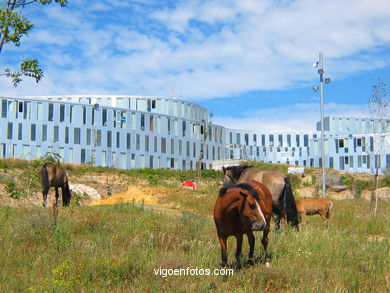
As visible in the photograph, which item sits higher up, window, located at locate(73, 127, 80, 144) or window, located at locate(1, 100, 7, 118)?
window, located at locate(1, 100, 7, 118)

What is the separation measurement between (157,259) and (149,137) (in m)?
61.5

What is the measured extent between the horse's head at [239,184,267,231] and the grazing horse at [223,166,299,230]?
5259 millimetres

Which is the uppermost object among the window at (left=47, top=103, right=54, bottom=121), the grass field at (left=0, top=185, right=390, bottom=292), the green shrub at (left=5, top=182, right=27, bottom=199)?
the window at (left=47, top=103, right=54, bottom=121)

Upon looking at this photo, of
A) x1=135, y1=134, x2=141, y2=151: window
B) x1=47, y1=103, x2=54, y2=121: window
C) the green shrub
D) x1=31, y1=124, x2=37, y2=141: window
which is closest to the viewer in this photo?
the green shrub

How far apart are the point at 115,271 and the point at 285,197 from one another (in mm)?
6442

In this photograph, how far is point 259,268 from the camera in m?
6.96

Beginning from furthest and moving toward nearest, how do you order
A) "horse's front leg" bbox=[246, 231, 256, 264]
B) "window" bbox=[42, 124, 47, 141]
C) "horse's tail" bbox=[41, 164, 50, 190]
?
"window" bbox=[42, 124, 47, 141], "horse's tail" bbox=[41, 164, 50, 190], "horse's front leg" bbox=[246, 231, 256, 264]

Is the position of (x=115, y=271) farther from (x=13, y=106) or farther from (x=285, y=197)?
(x=13, y=106)

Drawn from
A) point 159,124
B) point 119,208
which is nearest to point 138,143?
point 159,124

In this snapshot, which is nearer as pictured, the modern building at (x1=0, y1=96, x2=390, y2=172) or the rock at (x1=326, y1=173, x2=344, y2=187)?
the rock at (x1=326, y1=173, x2=344, y2=187)

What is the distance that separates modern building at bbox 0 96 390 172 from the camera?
60000 mm

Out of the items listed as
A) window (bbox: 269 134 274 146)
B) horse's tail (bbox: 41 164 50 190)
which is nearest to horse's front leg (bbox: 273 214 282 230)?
horse's tail (bbox: 41 164 50 190)

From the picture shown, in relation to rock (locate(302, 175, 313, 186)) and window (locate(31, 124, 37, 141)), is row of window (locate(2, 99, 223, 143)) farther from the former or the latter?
rock (locate(302, 175, 313, 186))

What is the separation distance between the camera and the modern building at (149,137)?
197ft
